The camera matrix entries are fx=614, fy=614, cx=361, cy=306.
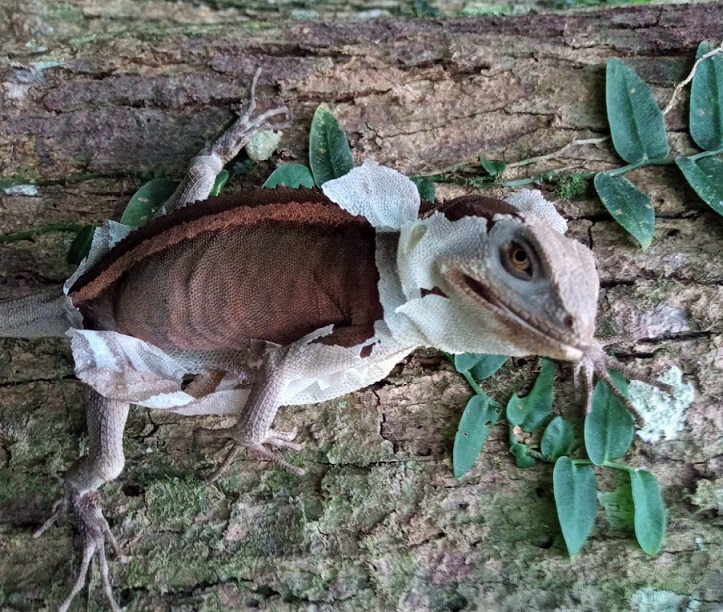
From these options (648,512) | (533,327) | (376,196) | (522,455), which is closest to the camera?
(533,327)

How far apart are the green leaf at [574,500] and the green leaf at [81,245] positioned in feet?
6.72

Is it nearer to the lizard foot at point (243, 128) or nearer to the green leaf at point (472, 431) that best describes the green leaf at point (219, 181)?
the lizard foot at point (243, 128)

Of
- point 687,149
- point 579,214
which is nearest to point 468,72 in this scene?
point 579,214

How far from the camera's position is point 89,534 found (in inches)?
89.7

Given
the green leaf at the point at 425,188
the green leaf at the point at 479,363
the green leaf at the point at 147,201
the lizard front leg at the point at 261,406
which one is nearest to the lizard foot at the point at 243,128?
the green leaf at the point at 147,201

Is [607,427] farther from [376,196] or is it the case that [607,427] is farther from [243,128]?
[243,128]

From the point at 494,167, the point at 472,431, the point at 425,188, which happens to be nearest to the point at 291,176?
the point at 425,188

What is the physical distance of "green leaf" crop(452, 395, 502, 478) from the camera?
2330mm

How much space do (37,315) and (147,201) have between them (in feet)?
1.99

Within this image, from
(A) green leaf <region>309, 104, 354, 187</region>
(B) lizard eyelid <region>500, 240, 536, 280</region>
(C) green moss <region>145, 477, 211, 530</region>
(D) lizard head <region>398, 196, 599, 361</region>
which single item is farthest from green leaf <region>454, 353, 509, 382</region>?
(C) green moss <region>145, 477, 211, 530</region>

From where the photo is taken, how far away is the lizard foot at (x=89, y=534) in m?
2.26

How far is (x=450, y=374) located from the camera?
2.42m

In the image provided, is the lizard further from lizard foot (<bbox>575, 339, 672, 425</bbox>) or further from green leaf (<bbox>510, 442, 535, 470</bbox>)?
green leaf (<bbox>510, 442, 535, 470</bbox>)

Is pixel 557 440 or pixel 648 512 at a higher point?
pixel 557 440
